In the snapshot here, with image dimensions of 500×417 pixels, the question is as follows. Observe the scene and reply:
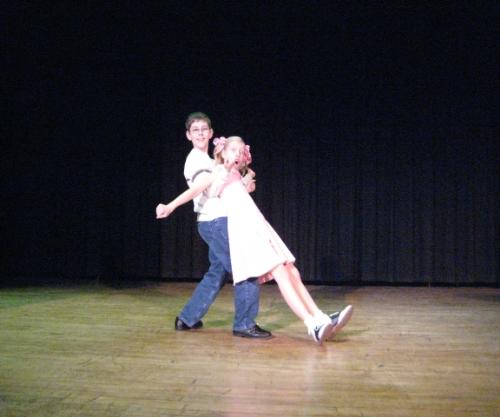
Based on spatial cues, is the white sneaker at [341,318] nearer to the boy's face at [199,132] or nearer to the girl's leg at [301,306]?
the girl's leg at [301,306]

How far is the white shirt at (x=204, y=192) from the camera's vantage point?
3.22 m

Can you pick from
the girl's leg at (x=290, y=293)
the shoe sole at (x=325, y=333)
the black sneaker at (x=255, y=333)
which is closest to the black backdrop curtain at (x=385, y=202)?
the black sneaker at (x=255, y=333)

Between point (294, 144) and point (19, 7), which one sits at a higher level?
point (19, 7)

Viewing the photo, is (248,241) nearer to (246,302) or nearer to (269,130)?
(246,302)

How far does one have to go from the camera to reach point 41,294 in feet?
15.8

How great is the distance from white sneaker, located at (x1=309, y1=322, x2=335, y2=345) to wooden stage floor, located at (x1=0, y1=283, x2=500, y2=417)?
0.06m

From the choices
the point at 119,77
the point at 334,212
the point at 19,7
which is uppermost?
the point at 19,7

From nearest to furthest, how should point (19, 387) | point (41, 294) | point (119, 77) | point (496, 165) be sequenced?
point (19, 387) → point (41, 294) → point (496, 165) → point (119, 77)

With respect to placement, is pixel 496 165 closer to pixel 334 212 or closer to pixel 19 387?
pixel 334 212

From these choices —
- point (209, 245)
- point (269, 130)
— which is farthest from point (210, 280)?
point (269, 130)

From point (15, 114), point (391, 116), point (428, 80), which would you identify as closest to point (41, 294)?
point (15, 114)

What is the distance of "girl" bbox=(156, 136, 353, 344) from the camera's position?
294 centimetres

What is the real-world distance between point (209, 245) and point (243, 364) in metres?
0.83

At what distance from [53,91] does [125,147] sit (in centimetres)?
92
